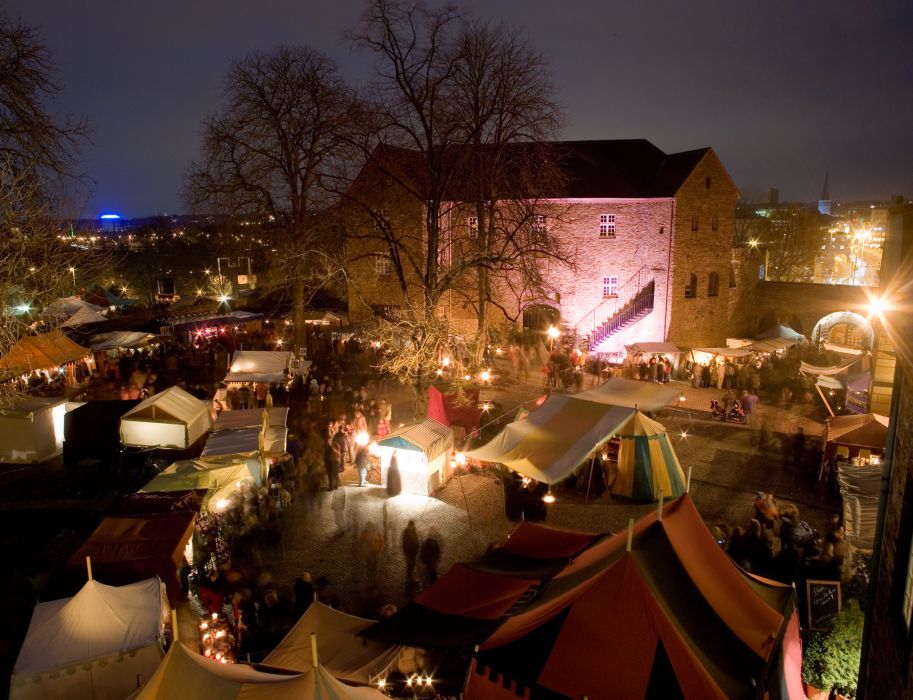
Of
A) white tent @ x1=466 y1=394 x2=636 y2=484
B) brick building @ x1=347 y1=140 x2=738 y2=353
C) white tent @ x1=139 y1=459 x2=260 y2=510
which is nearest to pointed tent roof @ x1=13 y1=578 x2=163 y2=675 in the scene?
white tent @ x1=139 y1=459 x2=260 y2=510

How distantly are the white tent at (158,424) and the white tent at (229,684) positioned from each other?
8898 millimetres

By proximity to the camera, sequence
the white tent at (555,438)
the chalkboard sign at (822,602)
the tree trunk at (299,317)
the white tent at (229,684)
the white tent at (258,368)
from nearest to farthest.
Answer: the white tent at (229,684) < the chalkboard sign at (822,602) < the white tent at (555,438) < the white tent at (258,368) < the tree trunk at (299,317)

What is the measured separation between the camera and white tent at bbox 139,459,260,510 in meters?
9.66

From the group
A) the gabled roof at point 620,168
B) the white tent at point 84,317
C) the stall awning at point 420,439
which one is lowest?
the stall awning at point 420,439

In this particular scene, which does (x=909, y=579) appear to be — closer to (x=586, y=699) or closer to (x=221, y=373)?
(x=586, y=699)

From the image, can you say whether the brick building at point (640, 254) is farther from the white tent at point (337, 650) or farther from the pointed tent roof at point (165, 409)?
the white tent at point (337, 650)

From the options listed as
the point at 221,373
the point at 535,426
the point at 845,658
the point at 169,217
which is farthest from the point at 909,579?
the point at 169,217

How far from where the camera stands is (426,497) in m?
11.8

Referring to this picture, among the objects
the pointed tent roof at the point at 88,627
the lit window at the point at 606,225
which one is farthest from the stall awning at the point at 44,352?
the lit window at the point at 606,225

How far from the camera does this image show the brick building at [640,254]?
26.7 meters

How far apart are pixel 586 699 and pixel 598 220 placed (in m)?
25.0

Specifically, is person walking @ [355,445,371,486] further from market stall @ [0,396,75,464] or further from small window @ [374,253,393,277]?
small window @ [374,253,393,277]

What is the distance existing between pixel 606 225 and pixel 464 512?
1950cm

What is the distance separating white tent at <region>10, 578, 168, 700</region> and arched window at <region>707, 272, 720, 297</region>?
85.8ft
